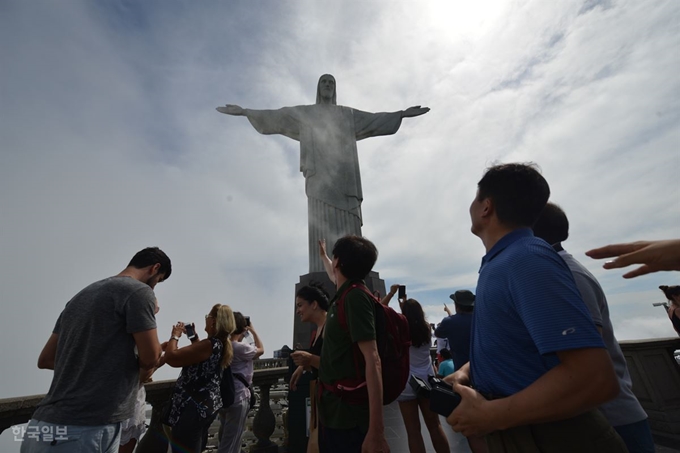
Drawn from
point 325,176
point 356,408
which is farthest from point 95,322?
point 325,176

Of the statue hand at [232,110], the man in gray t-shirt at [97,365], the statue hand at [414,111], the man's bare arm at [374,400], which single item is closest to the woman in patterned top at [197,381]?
the man in gray t-shirt at [97,365]

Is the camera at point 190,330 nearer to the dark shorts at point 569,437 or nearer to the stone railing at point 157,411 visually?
the stone railing at point 157,411

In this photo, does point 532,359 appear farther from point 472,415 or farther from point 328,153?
point 328,153

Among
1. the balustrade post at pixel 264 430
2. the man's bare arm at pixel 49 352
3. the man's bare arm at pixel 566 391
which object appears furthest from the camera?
the balustrade post at pixel 264 430

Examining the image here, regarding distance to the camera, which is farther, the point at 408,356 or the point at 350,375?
the point at 408,356

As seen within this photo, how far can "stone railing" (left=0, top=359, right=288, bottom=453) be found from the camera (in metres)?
2.14

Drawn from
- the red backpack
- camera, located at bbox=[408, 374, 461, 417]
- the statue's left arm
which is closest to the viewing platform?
the red backpack

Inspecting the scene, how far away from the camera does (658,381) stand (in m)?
3.79

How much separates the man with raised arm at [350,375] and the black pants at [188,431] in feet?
3.76

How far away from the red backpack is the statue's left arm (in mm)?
7802

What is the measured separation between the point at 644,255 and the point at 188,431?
2.75m

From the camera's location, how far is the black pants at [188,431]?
7.39 feet

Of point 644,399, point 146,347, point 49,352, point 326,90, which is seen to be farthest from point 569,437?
point 326,90

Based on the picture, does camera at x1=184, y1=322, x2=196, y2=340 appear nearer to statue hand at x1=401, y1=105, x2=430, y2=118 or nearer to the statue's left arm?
the statue's left arm
